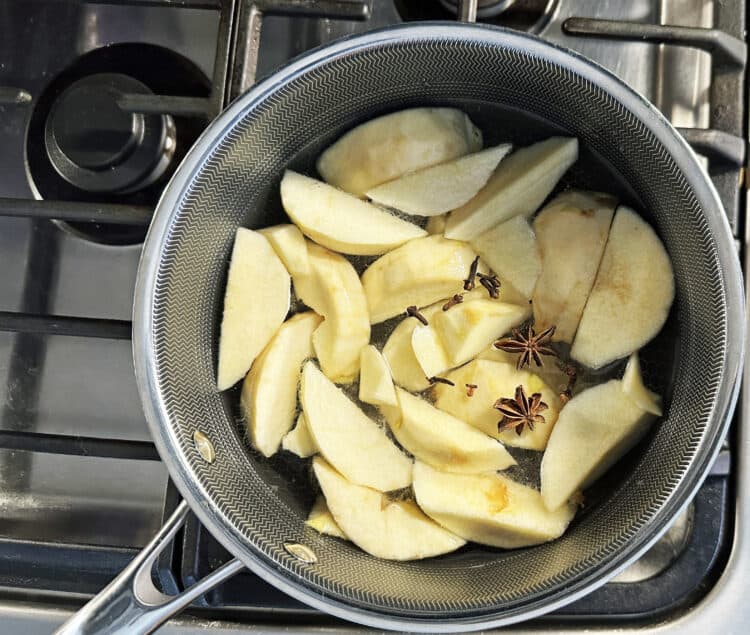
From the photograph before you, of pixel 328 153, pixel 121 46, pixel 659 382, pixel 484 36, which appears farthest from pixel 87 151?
pixel 659 382

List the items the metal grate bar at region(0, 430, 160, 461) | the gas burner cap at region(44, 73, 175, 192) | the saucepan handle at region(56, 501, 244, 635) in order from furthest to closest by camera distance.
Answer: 1. the gas burner cap at region(44, 73, 175, 192)
2. the metal grate bar at region(0, 430, 160, 461)
3. the saucepan handle at region(56, 501, 244, 635)

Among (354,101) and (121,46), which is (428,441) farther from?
(121,46)

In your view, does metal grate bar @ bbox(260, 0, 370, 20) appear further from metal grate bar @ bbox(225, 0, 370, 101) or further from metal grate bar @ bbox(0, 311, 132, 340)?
metal grate bar @ bbox(0, 311, 132, 340)

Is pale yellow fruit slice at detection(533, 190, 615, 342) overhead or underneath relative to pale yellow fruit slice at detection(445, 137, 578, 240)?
underneath

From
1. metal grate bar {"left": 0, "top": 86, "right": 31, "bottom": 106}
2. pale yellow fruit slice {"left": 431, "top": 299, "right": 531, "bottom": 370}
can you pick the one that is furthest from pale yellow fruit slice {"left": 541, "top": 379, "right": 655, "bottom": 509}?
metal grate bar {"left": 0, "top": 86, "right": 31, "bottom": 106}

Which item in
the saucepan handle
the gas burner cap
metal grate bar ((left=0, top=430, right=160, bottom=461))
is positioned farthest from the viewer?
the gas burner cap

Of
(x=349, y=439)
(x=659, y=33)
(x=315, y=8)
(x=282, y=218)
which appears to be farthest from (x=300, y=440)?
(x=659, y=33)

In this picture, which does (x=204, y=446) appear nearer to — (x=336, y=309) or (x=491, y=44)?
(x=336, y=309)
